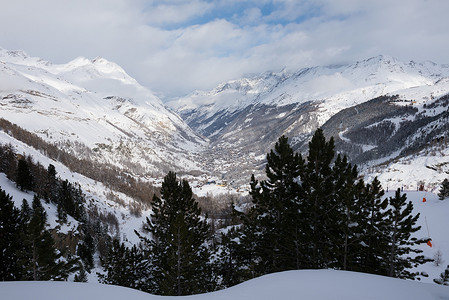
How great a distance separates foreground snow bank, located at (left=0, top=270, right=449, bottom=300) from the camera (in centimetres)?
930

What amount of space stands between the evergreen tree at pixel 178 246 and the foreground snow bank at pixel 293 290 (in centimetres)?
967

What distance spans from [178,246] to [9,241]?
16.2 m

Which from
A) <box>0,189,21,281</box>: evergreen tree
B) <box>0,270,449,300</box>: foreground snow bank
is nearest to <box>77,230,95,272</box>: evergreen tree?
<box>0,189,21,281</box>: evergreen tree

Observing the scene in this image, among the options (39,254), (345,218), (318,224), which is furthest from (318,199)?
(39,254)

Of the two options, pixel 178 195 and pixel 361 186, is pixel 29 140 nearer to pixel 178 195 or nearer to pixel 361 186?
pixel 178 195

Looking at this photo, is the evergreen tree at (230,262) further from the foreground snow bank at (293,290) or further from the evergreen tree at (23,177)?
the evergreen tree at (23,177)

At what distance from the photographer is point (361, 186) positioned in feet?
61.5

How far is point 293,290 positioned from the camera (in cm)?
1005

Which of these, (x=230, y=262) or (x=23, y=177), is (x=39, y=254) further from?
(x=23, y=177)

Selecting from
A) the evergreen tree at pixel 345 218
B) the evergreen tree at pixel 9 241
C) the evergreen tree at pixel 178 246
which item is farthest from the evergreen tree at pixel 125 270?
the evergreen tree at pixel 345 218

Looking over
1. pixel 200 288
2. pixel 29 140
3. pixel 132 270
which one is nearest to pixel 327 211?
pixel 200 288

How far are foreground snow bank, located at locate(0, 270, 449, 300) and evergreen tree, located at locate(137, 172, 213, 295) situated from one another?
31.7 feet

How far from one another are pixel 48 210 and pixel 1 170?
32.0 meters

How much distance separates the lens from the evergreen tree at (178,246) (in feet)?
68.2
